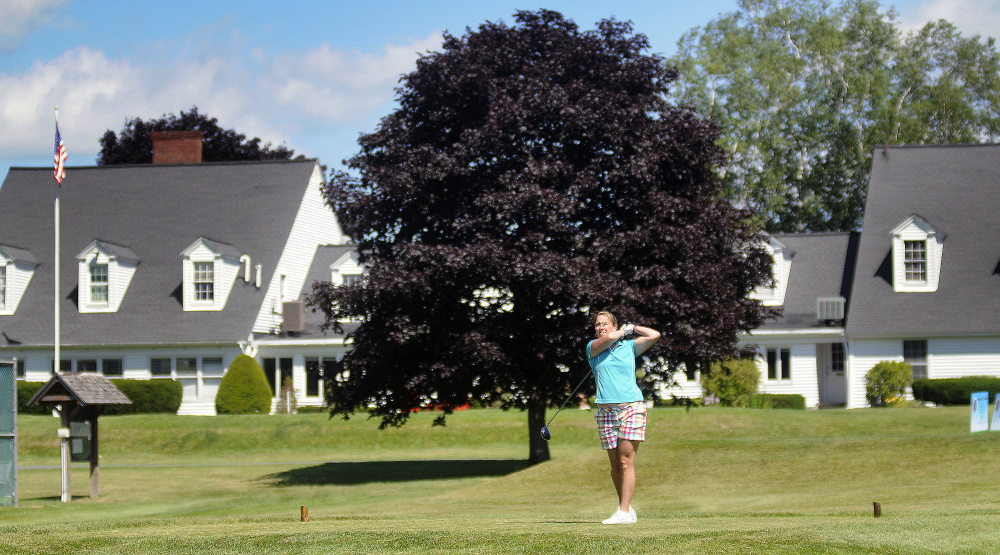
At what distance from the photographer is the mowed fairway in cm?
923

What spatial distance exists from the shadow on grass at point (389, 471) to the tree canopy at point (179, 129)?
35.6 metres

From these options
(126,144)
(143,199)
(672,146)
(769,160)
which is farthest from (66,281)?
(769,160)

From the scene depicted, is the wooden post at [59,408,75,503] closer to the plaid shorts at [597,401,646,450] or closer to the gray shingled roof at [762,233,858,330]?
the plaid shorts at [597,401,646,450]

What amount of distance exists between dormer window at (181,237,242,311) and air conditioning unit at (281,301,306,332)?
2.17m

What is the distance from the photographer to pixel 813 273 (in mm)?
41125

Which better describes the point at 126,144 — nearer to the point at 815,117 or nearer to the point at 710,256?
the point at 815,117

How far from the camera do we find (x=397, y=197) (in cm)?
2247

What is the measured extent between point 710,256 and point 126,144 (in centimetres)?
4451

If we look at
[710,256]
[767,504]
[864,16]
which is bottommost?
[767,504]

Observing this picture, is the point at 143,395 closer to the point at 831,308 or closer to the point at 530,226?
the point at 530,226

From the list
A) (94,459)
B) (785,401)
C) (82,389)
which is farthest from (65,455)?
(785,401)

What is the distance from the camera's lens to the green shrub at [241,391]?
36688 mm

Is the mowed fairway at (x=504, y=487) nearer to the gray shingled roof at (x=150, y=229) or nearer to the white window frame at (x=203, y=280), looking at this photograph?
the gray shingled roof at (x=150, y=229)

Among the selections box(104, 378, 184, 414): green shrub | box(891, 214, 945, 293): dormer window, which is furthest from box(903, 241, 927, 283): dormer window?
box(104, 378, 184, 414): green shrub
